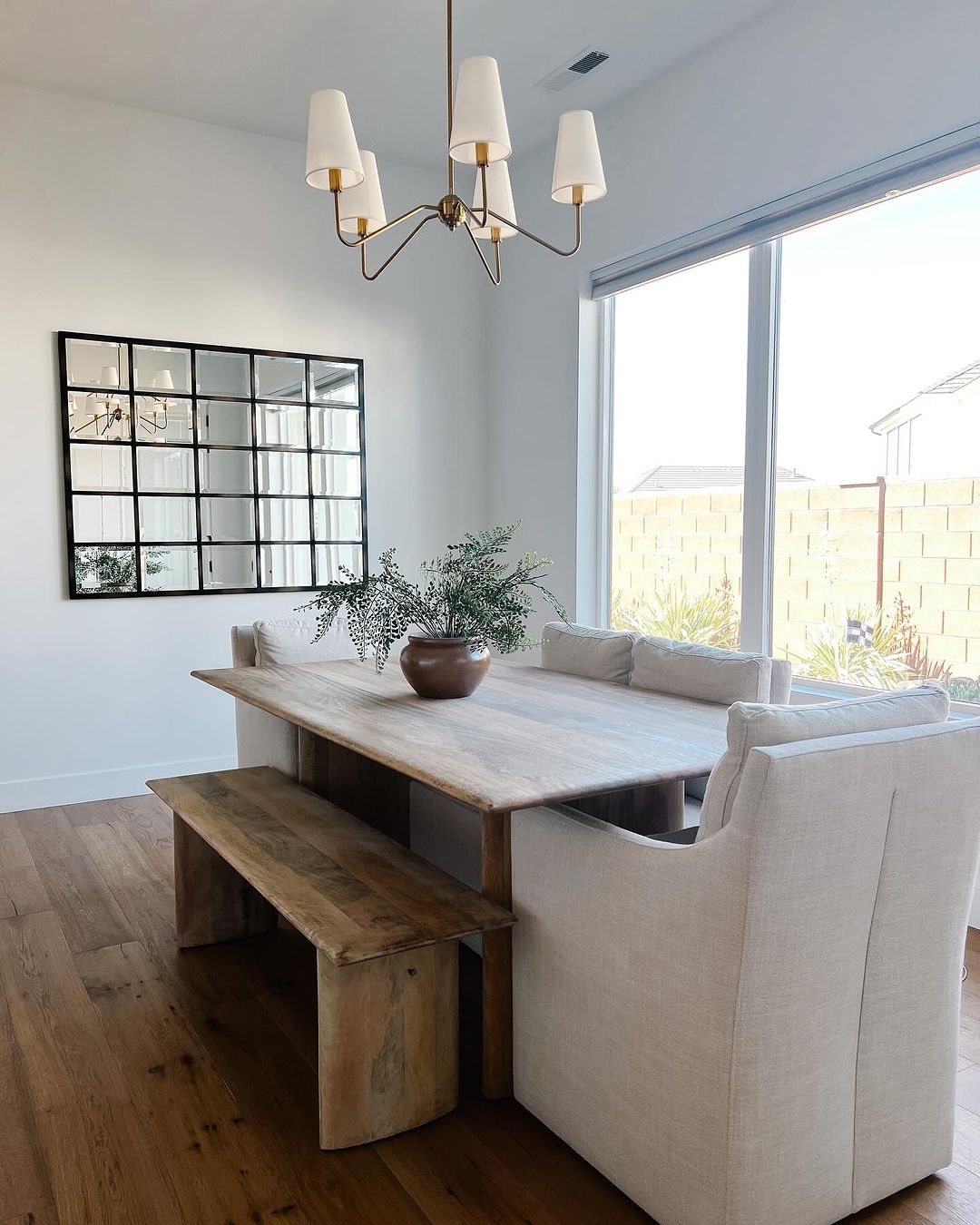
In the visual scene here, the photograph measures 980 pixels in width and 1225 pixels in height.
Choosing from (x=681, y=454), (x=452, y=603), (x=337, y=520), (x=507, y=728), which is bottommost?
(x=507, y=728)

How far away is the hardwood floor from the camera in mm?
1661

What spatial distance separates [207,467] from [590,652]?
7.21ft

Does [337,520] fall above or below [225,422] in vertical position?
below

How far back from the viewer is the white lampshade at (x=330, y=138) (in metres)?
2.24

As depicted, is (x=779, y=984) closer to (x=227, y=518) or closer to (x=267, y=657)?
(x=267, y=657)

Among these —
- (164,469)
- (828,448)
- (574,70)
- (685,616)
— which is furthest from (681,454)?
(164,469)

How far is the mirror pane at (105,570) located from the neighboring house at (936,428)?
3103 millimetres

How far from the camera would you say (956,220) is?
9.53ft

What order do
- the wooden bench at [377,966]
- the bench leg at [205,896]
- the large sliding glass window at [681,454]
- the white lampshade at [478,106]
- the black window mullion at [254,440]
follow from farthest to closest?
the black window mullion at [254,440] < the large sliding glass window at [681,454] < the bench leg at [205,896] < the white lampshade at [478,106] < the wooden bench at [377,966]

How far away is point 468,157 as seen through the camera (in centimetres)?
226

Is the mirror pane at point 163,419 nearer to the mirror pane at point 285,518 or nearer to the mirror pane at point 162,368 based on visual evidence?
the mirror pane at point 162,368

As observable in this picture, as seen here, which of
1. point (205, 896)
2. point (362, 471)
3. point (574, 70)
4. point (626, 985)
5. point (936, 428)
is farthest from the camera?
point (362, 471)

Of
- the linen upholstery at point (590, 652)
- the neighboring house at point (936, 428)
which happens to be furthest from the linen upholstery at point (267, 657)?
the neighboring house at point (936, 428)

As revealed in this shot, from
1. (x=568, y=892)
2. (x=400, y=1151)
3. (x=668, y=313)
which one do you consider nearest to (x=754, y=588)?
(x=668, y=313)
